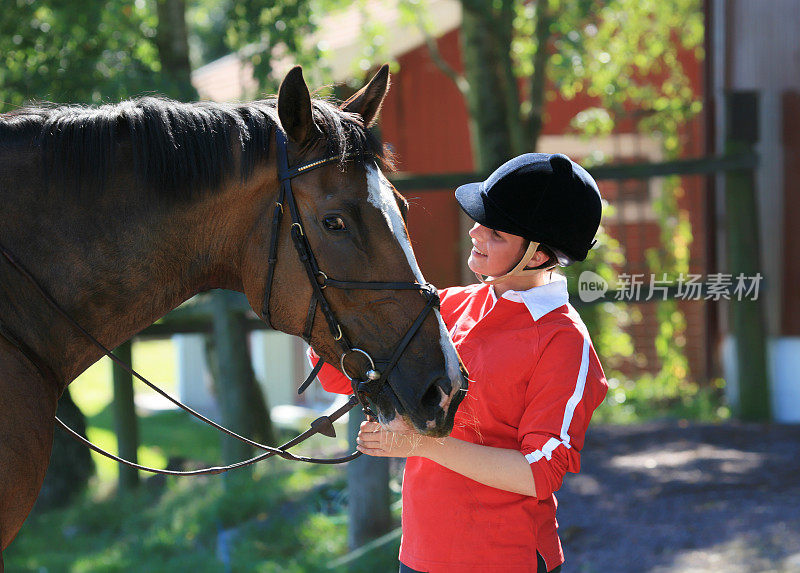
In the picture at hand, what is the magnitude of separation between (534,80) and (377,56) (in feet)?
6.81

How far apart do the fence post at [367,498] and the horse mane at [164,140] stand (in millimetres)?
2153

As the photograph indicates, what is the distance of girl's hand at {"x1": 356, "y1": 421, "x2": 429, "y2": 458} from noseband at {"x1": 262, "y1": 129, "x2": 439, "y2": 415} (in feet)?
0.34

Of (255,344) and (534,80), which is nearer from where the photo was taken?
(534,80)

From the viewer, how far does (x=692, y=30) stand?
9.97 metres

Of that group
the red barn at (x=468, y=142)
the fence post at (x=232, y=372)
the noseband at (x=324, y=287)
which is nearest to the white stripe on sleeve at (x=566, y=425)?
the noseband at (x=324, y=287)

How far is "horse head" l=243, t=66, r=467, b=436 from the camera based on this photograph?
2.04 meters

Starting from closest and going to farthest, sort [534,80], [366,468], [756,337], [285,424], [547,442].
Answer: [547,442] → [366,468] → [756,337] → [534,80] → [285,424]

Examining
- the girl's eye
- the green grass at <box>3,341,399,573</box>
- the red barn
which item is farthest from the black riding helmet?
Answer: the red barn

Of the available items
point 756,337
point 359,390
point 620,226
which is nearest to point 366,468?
point 359,390

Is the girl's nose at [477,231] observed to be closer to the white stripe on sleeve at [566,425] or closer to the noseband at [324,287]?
the noseband at [324,287]

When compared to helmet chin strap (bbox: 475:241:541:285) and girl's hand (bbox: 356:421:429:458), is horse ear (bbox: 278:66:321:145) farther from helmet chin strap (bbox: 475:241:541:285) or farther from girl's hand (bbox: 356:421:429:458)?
girl's hand (bbox: 356:421:429:458)

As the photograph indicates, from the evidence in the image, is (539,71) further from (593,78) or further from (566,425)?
(566,425)

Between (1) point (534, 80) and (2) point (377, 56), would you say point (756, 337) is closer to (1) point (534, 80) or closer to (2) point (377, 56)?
(1) point (534, 80)

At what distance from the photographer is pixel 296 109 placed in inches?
82.4
